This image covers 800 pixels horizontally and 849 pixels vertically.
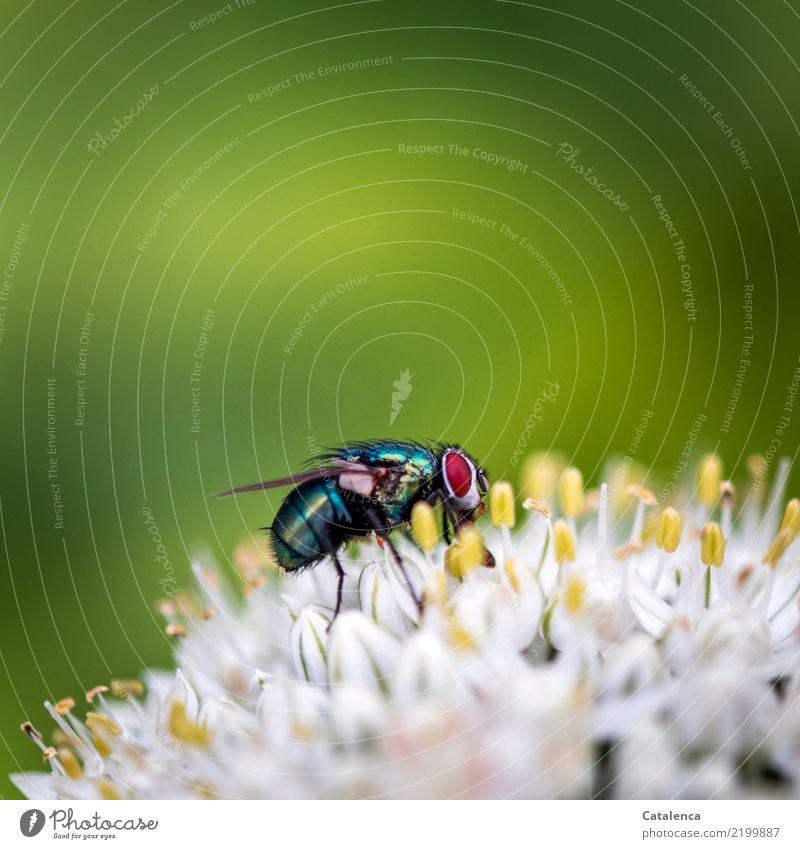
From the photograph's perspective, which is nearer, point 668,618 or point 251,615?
point 668,618

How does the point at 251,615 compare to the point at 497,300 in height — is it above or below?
below

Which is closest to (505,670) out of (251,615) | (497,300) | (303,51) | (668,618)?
(668,618)

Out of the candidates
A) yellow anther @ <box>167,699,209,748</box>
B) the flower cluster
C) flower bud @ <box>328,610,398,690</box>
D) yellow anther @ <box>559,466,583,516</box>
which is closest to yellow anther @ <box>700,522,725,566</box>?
the flower cluster

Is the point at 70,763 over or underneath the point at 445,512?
underneath

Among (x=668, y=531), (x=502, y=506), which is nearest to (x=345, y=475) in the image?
(x=502, y=506)

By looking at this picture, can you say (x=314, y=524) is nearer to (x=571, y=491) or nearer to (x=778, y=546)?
(x=571, y=491)

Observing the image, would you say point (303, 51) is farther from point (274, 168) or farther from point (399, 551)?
point (399, 551)

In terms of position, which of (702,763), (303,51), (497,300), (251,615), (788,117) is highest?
(303,51)

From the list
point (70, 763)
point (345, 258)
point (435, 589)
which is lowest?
point (70, 763)
